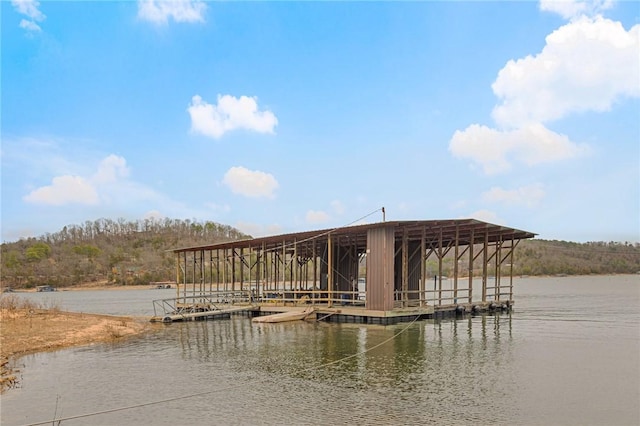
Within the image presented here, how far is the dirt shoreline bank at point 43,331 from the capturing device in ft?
56.2

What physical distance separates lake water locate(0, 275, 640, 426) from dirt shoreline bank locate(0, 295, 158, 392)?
830 millimetres

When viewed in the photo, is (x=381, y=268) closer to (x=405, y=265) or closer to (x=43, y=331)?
(x=405, y=265)

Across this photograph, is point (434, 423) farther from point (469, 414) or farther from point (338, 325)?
point (338, 325)

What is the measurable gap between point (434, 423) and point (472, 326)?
47.0 feet

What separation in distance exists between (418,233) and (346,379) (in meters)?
15.9

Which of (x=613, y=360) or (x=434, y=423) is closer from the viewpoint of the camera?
(x=434, y=423)

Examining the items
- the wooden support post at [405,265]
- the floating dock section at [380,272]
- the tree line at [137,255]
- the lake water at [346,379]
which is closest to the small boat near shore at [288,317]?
the floating dock section at [380,272]

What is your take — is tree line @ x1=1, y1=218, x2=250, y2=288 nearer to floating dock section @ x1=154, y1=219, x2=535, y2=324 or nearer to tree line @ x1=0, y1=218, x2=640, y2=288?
tree line @ x1=0, y1=218, x2=640, y2=288

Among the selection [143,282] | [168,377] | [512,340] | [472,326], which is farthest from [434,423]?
[143,282]

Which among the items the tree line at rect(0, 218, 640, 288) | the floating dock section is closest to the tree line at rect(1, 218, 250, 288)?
the tree line at rect(0, 218, 640, 288)

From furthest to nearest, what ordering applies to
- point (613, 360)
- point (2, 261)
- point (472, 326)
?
point (2, 261)
point (472, 326)
point (613, 360)

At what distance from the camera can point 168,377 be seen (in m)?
13.5

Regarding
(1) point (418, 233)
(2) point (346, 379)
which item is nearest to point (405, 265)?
(1) point (418, 233)

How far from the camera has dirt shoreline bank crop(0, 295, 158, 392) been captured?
675 inches
